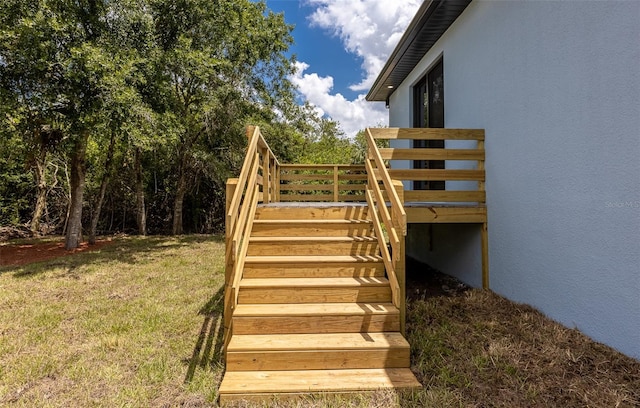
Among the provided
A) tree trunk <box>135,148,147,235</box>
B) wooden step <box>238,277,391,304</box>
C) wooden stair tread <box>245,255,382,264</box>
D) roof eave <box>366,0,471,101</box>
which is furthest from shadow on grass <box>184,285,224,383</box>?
tree trunk <box>135,148,147,235</box>

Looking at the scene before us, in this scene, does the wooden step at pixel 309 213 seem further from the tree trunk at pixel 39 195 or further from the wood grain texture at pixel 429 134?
the tree trunk at pixel 39 195

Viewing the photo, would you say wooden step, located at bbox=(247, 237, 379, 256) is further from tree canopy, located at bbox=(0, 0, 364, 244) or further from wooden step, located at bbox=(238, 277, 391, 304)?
tree canopy, located at bbox=(0, 0, 364, 244)

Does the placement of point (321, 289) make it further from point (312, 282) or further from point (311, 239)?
point (311, 239)

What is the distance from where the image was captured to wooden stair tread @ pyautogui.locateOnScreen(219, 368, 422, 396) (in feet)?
7.53

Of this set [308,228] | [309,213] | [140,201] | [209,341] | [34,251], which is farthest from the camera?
[140,201]

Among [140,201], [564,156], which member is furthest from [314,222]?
[140,201]

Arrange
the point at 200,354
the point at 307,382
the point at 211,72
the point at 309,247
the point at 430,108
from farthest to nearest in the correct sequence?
the point at 211,72 → the point at 430,108 → the point at 309,247 → the point at 200,354 → the point at 307,382

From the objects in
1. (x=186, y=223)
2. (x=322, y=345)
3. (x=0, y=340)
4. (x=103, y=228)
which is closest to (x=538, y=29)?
(x=322, y=345)

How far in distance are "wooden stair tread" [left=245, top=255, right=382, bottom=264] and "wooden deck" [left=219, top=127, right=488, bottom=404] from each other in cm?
1

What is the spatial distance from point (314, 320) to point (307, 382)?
524mm

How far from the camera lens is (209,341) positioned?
3203 mm

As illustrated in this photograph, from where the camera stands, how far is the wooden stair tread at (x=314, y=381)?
2295 mm

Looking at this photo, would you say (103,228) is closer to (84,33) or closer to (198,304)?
(84,33)

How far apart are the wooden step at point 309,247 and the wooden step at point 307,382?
1.37 m
